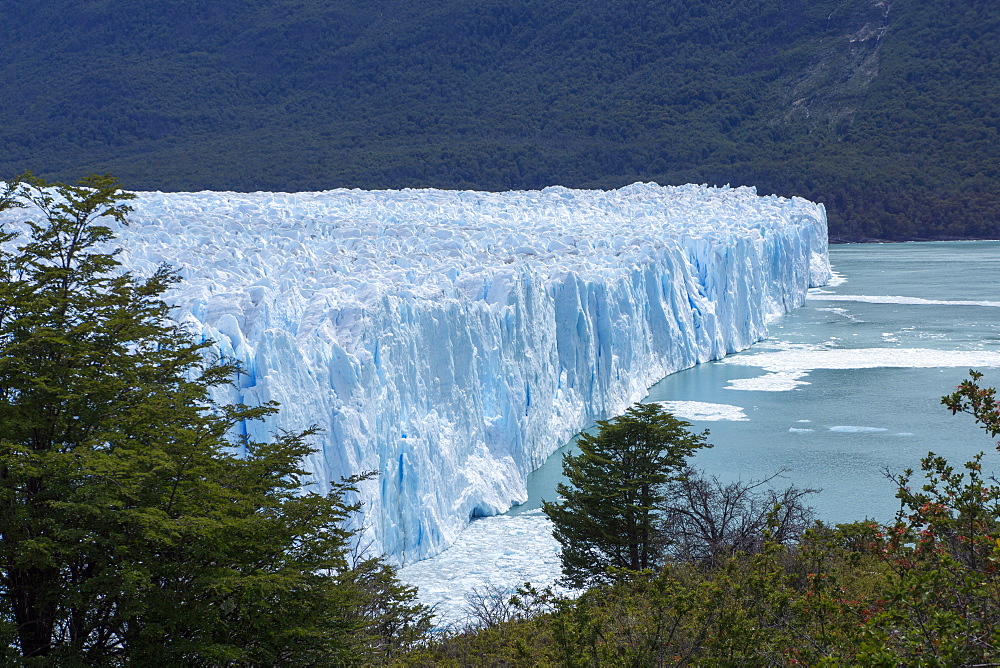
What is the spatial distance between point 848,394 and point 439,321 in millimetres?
9611

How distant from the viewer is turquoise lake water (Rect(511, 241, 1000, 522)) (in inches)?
538

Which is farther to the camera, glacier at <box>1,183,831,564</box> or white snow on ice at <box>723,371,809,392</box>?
white snow on ice at <box>723,371,809,392</box>

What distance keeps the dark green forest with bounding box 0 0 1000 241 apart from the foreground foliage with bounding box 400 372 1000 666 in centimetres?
4319

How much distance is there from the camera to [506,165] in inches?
2183

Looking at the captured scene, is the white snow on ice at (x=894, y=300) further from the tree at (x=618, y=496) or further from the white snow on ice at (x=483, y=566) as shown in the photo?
the tree at (x=618, y=496)

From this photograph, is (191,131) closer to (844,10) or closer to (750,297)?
(844,10)

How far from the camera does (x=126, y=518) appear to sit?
12.2 feet

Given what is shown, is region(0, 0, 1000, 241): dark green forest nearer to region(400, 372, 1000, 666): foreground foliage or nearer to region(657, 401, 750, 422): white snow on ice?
region(657, 401, 750, 422): white snow on ice

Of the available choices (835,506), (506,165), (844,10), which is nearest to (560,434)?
(835,506)

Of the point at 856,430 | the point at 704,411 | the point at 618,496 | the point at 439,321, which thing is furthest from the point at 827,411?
the point at 618,496

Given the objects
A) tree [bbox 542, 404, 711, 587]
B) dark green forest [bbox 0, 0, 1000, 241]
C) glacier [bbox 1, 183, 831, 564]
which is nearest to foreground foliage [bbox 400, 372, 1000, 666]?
tree [bbox 542, 404, 711, 587]

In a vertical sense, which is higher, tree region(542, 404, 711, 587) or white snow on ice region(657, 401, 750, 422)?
tree region(542, 404, 711, 587)

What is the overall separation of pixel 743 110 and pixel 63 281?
62.2 metres

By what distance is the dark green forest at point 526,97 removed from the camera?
5225cm
